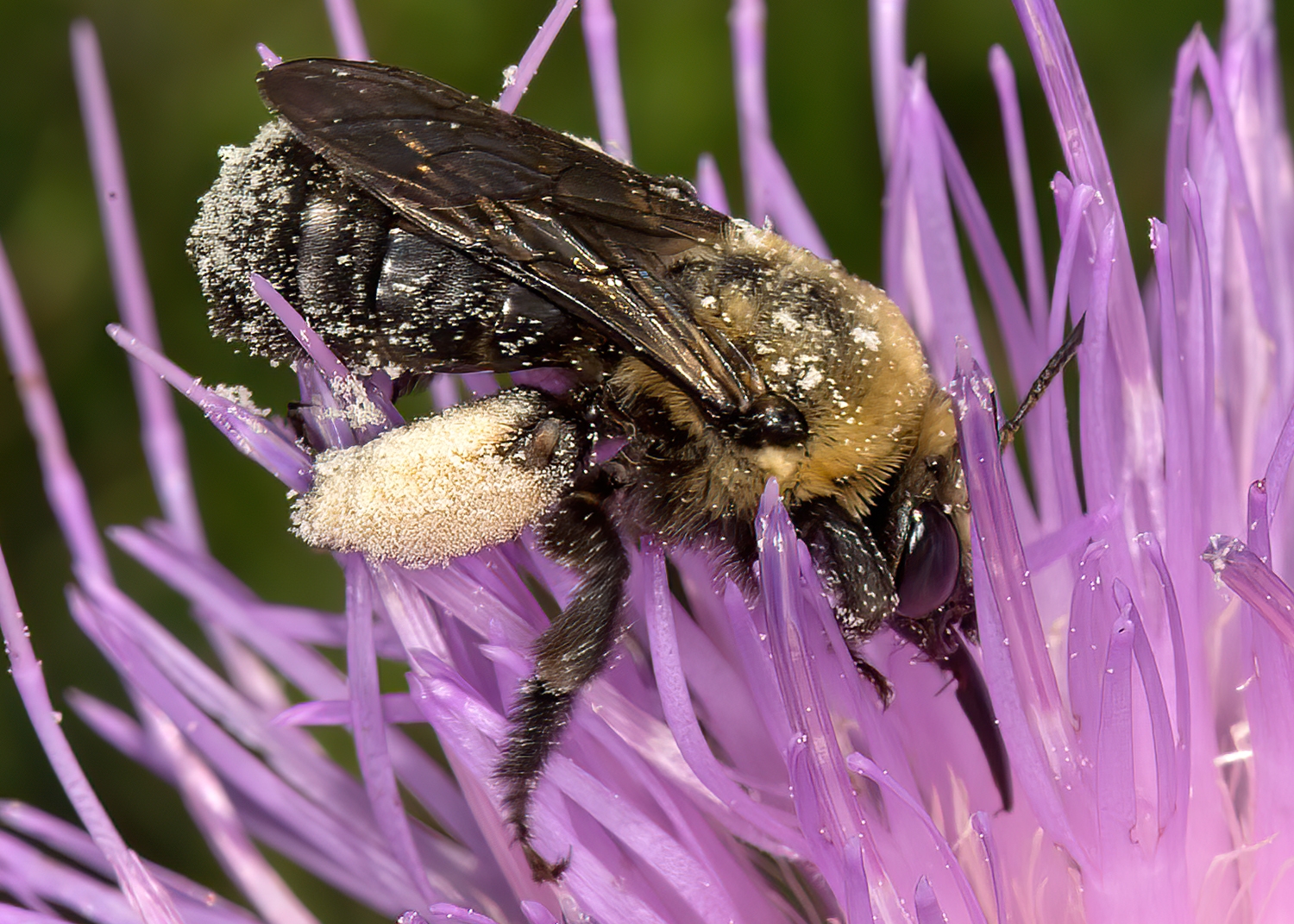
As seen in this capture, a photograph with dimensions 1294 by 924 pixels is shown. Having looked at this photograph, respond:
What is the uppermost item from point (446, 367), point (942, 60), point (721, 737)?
point (942, 60)

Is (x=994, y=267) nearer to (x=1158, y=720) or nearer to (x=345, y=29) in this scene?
(x=1158, y=720)

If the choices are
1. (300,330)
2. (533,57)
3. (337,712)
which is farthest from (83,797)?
(533,57)

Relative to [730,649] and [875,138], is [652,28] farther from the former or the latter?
[730,649]

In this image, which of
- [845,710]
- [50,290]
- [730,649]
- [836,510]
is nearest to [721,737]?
[730,649]

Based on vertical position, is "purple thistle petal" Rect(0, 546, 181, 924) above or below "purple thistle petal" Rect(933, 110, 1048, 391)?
below

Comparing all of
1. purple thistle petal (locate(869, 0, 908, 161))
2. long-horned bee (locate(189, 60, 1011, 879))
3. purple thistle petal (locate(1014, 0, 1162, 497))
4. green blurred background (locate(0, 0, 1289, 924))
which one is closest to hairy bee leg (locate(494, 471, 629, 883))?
long-horned bee (locate(189, 60, 1011, 879))

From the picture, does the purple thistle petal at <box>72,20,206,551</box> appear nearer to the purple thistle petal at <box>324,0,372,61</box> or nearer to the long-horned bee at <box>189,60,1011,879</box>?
the purple thistle petal at <box>324,0,372,61</box>
